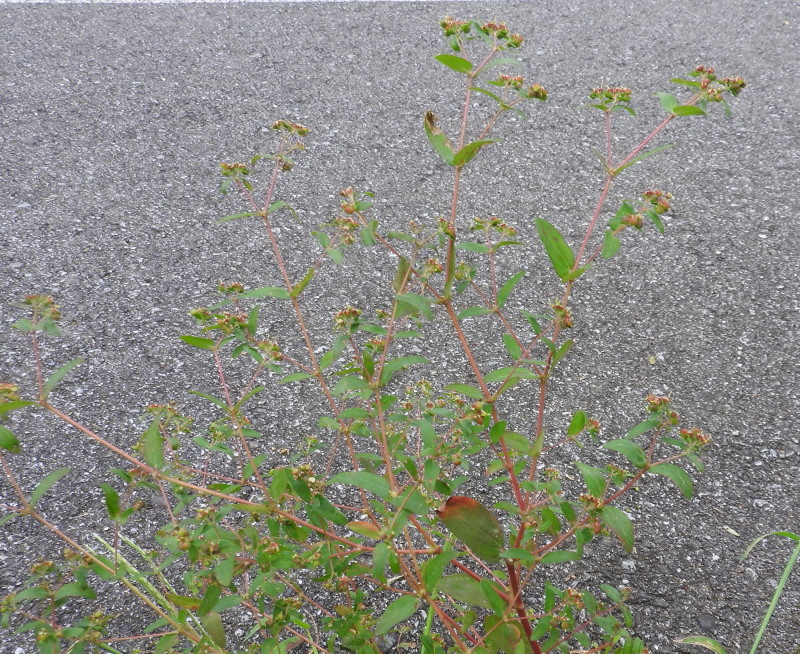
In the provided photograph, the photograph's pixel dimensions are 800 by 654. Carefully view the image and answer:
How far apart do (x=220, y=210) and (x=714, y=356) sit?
74.5 inches

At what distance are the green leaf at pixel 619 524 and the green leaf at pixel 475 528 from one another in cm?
16

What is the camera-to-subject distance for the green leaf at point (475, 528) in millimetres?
1026

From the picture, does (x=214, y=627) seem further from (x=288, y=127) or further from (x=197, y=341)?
(x=288, y=127)

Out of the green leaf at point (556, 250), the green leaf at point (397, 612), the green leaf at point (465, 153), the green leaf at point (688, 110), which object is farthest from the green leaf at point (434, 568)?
the green leaf at point (688, 110)

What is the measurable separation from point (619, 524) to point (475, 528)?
208 millimetres

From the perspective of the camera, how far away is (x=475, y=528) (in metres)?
1.03

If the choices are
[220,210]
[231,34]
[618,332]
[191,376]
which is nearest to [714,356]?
[618,332]

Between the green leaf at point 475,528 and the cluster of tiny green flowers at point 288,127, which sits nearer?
the green leaf at point 475,528

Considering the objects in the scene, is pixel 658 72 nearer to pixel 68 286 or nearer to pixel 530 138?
pixel 530 138

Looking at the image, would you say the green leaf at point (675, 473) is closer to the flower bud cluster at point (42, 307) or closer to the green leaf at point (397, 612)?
the green leaf at point (397, 612)

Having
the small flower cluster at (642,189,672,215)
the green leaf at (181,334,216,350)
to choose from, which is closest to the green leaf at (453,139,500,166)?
the small flower cluster at (642,189,672,215)

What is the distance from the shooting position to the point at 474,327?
2373 millimetres

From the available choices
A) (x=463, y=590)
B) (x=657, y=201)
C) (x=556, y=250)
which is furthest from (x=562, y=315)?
(x=463, y=590)

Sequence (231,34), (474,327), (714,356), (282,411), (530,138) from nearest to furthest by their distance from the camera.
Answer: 1. (282,411)
2. (714,356)
3. (474,327)
4. (530,138)
5. (231,34)
